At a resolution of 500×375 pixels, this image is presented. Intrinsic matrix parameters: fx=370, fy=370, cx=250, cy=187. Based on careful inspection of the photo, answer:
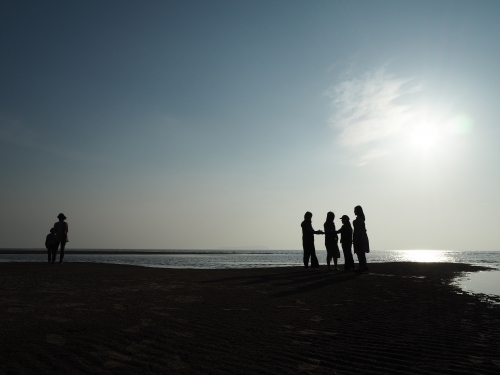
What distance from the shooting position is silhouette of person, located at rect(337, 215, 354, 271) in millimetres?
17562

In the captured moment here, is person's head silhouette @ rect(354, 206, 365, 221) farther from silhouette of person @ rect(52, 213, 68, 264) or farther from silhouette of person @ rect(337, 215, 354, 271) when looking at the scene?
silhouette of person @ rect(52, 213, 68, 264)

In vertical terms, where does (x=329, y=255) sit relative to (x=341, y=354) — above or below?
above

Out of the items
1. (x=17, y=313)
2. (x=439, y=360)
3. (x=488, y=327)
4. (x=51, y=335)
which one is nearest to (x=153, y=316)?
(x=51, y=335)

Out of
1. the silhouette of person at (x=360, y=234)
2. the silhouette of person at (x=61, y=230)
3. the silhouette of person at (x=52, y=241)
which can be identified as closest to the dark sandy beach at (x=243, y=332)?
the silhouette of person at (x=360, y=234)

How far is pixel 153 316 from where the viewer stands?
22.2 feet

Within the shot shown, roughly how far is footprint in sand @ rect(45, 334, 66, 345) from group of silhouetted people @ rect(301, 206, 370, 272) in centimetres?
1378

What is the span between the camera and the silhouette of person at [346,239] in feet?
57.6

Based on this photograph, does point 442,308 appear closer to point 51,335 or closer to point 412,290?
point 412,290

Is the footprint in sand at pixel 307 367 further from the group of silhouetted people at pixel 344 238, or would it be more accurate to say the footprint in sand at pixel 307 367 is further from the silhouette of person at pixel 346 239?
the silhouette of person at pixel 346 239

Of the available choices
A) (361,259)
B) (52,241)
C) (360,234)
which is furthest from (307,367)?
(52,241)

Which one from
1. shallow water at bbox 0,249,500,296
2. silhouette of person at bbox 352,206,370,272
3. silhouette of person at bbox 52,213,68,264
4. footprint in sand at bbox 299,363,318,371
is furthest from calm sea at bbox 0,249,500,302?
footprint in sand at bbox 299,363,318,371

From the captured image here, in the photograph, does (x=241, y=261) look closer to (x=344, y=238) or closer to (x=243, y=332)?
(x=344, y=238)

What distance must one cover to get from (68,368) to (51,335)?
1.57m

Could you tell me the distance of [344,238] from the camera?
17.7m
